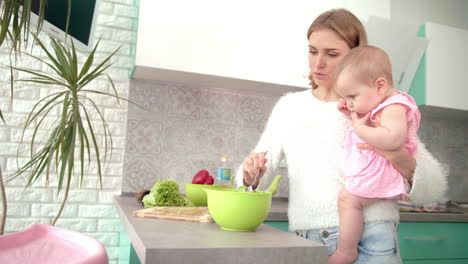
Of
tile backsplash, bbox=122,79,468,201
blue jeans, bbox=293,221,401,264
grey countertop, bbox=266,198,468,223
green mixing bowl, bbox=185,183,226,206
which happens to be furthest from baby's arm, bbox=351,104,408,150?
tile backsplash, bbox=122,79,468,201

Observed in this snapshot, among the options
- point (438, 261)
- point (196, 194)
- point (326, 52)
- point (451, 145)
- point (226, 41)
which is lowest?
point (438, 261)

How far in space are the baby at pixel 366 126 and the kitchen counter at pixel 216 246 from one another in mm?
267

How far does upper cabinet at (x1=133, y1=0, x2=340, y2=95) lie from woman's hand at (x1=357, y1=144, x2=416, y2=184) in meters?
0.84

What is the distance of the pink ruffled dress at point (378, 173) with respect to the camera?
1.15m

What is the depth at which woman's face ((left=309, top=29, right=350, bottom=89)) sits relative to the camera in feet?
4.34

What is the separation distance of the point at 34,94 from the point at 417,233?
216 cm

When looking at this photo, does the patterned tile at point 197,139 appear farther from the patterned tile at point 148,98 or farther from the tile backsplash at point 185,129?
the patterned tile at point 148,98

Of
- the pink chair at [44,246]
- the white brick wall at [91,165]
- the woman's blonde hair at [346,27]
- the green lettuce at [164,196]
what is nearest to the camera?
the pink chair at [44,246]

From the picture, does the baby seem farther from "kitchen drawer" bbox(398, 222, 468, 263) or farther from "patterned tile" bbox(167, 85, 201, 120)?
"patterned tile" bbox(167, 85, 201, 120)

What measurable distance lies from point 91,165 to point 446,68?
7.25 ft

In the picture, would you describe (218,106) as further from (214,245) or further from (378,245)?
(214,245)

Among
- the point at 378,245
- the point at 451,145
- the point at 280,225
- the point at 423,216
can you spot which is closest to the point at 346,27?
the point at 378,245

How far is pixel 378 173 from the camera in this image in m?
1.16

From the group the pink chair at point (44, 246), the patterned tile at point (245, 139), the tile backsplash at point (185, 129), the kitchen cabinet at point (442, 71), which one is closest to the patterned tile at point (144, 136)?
the tile backsplash at point (185, 129)
